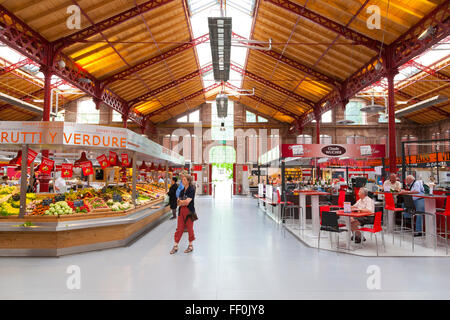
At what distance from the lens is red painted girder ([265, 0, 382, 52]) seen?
10.0 metres

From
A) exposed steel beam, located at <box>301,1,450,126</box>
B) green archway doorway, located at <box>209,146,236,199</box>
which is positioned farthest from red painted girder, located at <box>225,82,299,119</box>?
exposed steel beam, located at <box>301,1,450,126</box>

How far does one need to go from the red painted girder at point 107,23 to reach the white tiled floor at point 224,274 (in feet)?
25.8

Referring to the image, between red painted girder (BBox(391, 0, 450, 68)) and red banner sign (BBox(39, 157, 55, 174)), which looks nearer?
red banner sign (BBox(39, 157, 55, 174))

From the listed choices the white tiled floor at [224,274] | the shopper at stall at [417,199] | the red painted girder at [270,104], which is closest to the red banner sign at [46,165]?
the white tiled floor at [224,274]

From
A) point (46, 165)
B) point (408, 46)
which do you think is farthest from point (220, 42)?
point (408, 46)

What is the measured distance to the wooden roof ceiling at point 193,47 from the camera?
352 inches

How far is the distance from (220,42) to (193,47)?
21.9ft

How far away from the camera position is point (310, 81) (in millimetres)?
15688

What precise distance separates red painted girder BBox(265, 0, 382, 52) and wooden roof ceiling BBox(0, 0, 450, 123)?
80 millimetres

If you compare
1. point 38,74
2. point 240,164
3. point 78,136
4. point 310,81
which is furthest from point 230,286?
point 240,164

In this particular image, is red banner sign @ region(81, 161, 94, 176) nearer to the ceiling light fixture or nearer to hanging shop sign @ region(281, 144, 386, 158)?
hanging shop sign @ region(281, 144, 386, 158)

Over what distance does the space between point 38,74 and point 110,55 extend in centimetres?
530

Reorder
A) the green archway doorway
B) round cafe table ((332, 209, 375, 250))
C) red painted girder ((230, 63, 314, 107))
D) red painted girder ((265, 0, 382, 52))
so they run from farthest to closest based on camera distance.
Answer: the green archway doorway
red painted girder ((230, 63, 314, 107))
red painted girder ((265, 0, 382, 52))
round cafe table ((332, 209, 375, 250))
